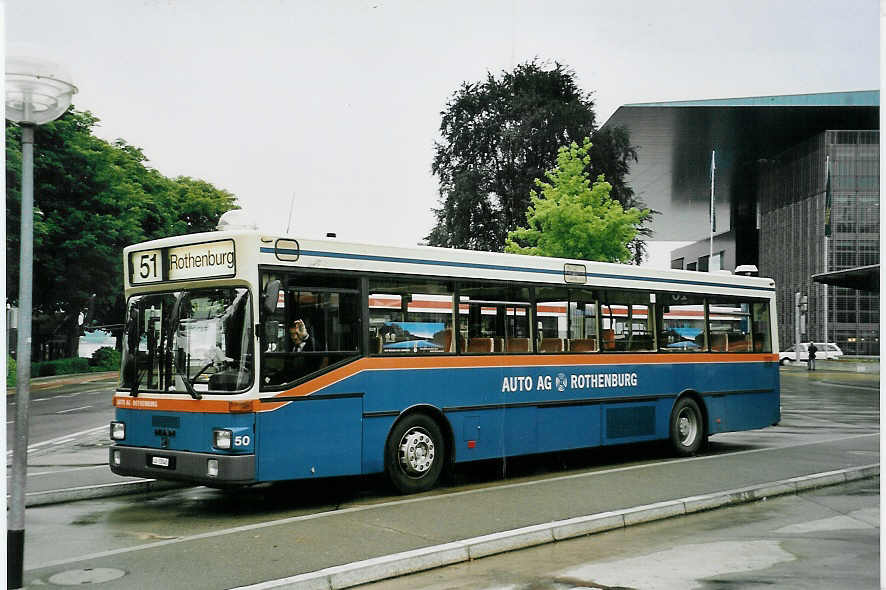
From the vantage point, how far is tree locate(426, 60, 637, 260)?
28.6 m

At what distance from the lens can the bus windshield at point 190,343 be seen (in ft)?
28.9

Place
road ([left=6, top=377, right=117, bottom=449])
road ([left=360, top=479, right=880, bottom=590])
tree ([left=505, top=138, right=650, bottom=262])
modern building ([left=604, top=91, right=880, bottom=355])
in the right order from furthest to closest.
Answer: modern building ([left=604, top=91, right=880, bottom=355]), tree ([left=505, top=138, right=650, bottom=262]), road ([left=6, top=377, right=117, bottom=449]), road ([left=360, top=479, right=880, bottom=590])

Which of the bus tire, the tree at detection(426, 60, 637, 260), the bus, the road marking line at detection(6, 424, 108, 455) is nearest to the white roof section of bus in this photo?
the bus

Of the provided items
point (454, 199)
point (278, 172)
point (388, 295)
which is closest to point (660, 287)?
point (388, 295)

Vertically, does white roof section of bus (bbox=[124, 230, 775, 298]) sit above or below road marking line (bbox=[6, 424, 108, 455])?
above

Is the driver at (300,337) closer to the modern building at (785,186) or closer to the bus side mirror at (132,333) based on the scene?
the bus side mirror at (132,333)

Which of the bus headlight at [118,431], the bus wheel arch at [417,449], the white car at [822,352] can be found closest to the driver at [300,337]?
the bus wheel arch at [417,449]

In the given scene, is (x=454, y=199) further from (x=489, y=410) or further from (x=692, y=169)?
(x=692, y=169)

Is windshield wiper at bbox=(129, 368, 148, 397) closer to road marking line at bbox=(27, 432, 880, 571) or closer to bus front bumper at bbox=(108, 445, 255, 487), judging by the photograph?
bus front bumper at bbox=(108, 445, 255, 487)

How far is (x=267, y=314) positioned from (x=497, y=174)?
24.1m

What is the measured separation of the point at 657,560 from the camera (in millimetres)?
7074

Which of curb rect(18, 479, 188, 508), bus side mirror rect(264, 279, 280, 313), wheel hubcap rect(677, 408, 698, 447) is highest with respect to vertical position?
bus side mirror rect(264, 279, 280, 313)

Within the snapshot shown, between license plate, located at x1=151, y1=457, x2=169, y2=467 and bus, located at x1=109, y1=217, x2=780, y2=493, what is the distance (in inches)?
1.2

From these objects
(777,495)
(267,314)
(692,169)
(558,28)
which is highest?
(692,169)
